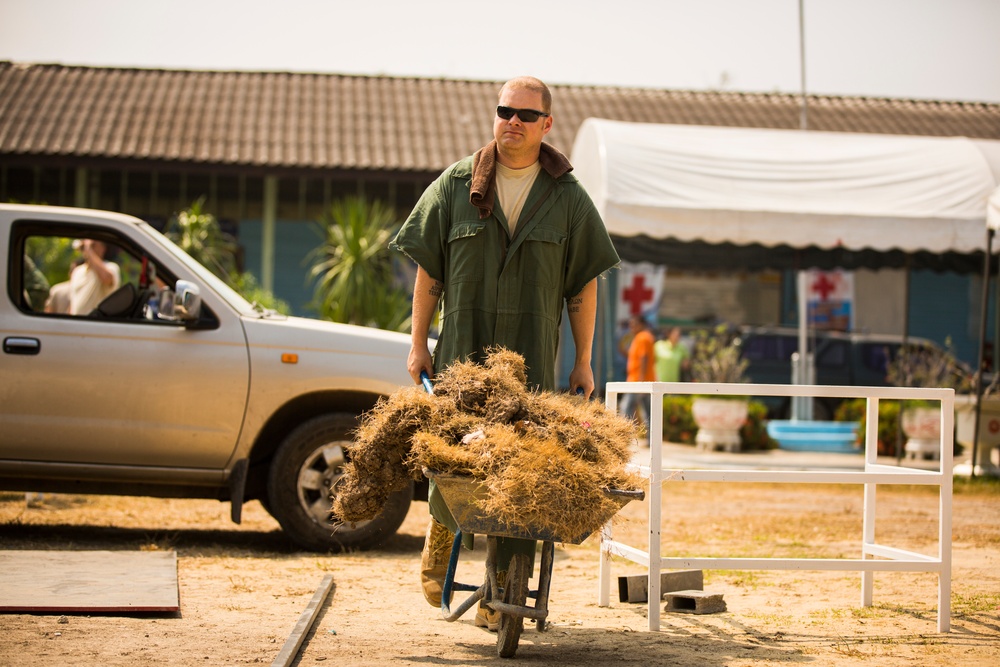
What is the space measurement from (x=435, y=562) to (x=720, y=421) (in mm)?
12203

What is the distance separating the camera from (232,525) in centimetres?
873

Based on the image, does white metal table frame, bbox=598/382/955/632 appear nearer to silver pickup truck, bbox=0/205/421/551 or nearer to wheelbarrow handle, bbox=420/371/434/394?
wheelbarrow handle, bbox=420/371/434/394

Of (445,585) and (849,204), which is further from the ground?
(849,204)

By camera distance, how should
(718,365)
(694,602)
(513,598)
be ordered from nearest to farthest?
(513,598), (694,602), (718,365)

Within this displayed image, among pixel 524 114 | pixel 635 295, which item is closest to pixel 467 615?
pixel 524 114

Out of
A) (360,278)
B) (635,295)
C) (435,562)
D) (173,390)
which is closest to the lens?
(435,562)

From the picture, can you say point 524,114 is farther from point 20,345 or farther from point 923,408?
point 923,408

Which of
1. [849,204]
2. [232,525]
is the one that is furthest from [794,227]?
[232,525]

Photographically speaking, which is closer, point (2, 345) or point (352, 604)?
point (352, 604)

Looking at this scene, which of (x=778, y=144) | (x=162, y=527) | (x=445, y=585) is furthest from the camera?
(x=778, y=144)

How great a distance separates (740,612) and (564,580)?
4.20ft

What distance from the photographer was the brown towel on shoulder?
4.68 meters

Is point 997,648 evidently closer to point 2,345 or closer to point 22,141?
point 2,345

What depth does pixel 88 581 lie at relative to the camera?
5.68 m
